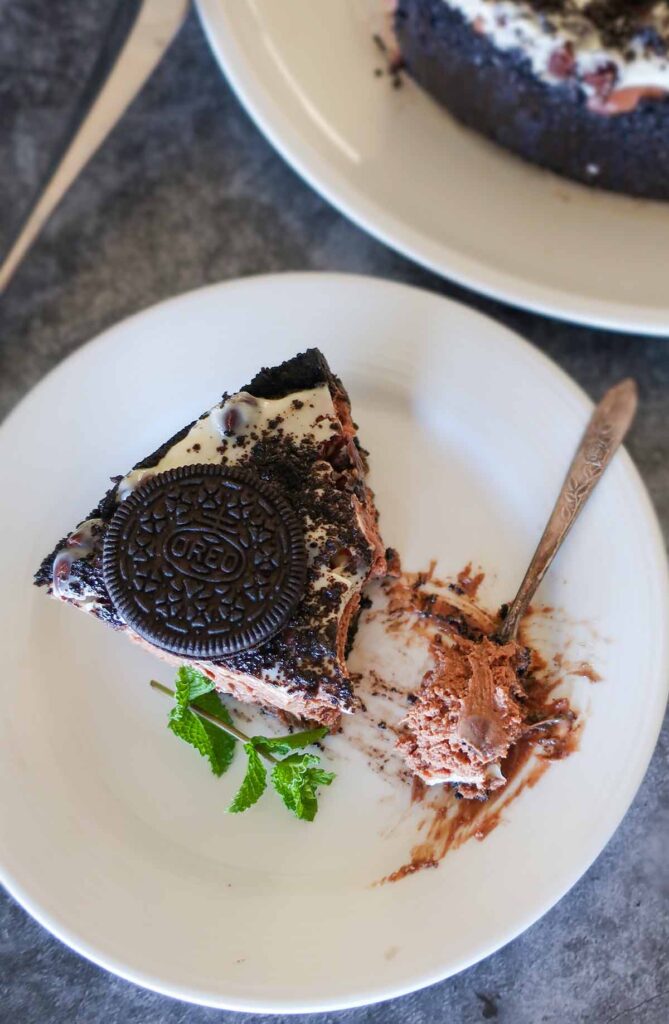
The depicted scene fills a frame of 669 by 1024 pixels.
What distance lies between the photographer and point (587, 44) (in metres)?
1.58

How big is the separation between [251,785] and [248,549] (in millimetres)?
389

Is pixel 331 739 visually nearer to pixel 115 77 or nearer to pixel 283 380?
pixel 283 380

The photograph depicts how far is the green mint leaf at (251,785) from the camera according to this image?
165 centimetres

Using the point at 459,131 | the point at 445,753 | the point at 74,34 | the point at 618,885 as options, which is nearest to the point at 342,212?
the point at 459,131

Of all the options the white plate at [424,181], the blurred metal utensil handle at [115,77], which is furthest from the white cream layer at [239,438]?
the blurred metal utensil handle at [115,77]

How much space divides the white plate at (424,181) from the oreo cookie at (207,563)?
1.92 feet

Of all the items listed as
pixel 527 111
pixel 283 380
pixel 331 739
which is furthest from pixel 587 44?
pixel 331 739

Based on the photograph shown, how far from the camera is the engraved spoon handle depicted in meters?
1.71

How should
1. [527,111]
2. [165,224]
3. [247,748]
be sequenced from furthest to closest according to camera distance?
[165,224]
[527,111]
[247,748]

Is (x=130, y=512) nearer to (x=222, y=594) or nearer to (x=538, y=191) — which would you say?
(x=222, y=594)

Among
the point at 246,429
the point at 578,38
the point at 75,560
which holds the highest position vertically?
the point at 578,38

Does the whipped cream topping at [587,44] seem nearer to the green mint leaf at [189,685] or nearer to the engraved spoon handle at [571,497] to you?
the engraved spoon handle at [571,497]

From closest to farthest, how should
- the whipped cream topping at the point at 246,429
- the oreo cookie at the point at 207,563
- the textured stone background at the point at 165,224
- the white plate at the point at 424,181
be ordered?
1. the oreo cookie at the point at 207,563
2. the whipped cream topping at the point at 246,429
3. the white plate at the point at 424,181
4. the textured stone background at the point at 165,224

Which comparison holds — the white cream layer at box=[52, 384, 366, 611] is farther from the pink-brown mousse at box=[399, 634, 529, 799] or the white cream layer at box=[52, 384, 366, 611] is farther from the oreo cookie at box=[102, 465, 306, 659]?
the pink-brown mousse at box=[399, 634, 529, 799]
